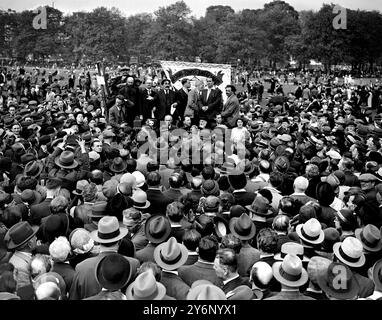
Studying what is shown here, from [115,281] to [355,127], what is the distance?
9.26 meters

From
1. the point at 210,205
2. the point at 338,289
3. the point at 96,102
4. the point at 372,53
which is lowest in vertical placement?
the point at 338,289

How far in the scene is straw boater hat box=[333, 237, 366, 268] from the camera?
3544 mm

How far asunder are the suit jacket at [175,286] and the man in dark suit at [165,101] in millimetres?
8135

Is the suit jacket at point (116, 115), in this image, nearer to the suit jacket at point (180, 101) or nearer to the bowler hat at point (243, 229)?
the suit jacket at point (180, 101)

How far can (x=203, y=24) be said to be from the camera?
8150 centimetres

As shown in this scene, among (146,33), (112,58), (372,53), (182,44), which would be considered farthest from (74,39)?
(372,53)

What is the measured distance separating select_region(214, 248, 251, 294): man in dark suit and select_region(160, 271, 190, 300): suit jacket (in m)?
0.32

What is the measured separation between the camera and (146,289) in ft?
9.68

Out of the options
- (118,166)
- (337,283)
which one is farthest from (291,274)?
(118,166)

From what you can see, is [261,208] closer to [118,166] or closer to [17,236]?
[17,236]

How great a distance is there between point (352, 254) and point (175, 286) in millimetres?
1614

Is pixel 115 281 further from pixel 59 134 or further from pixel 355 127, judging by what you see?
pixel 355 127

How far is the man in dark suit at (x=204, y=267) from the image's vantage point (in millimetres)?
3516

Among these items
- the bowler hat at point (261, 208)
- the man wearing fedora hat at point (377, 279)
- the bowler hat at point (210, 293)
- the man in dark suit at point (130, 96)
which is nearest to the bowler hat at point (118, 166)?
the bowler hat at point (261, 208)
